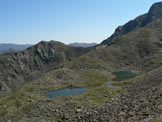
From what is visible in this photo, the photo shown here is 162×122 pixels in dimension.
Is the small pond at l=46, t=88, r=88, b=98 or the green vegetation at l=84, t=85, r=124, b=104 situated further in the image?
the small pond at l=46, t=88, r=88, b=98

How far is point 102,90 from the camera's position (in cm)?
7719

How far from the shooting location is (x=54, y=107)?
58094 millimetres

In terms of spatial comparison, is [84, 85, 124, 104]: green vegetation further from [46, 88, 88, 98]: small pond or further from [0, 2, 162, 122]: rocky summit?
[46, 88, 88, 98]: small pond

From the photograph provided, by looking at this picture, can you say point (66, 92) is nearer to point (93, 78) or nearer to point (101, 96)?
point (101, 96)

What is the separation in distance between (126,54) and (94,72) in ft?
166

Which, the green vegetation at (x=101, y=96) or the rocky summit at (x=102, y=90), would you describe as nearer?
the rocky summit at (x=102, y=90)

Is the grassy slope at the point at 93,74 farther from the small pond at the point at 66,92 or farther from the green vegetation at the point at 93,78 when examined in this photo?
the small pond at the point at 66,92

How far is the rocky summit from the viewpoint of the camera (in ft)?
143

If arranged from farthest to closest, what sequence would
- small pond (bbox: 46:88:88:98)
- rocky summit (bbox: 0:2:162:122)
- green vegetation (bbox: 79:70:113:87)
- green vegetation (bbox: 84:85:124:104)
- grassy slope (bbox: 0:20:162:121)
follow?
1. green vegetation (bbox: 79:70:113:87)
2. small pond (bbox: 46:88:88:98)
3. grassy slope (bbox: 0:20:162:121)
4. green vegetation (bbox: 84:85:124:104)
5. rocky summit (bbox: 0:2:162:122)

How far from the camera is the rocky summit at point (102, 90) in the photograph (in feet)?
143

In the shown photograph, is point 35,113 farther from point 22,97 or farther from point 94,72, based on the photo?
point 94,72

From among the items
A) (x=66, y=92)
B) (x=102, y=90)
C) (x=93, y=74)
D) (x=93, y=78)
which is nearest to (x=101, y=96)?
(x=102, y=90)

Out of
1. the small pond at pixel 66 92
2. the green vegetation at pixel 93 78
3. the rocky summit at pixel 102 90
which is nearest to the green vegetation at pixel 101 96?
the rocky summit at pixel 102 90

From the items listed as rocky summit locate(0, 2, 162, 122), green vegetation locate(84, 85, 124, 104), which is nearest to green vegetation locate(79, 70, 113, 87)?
rocky summit locate(0, 2, 162, 122)
